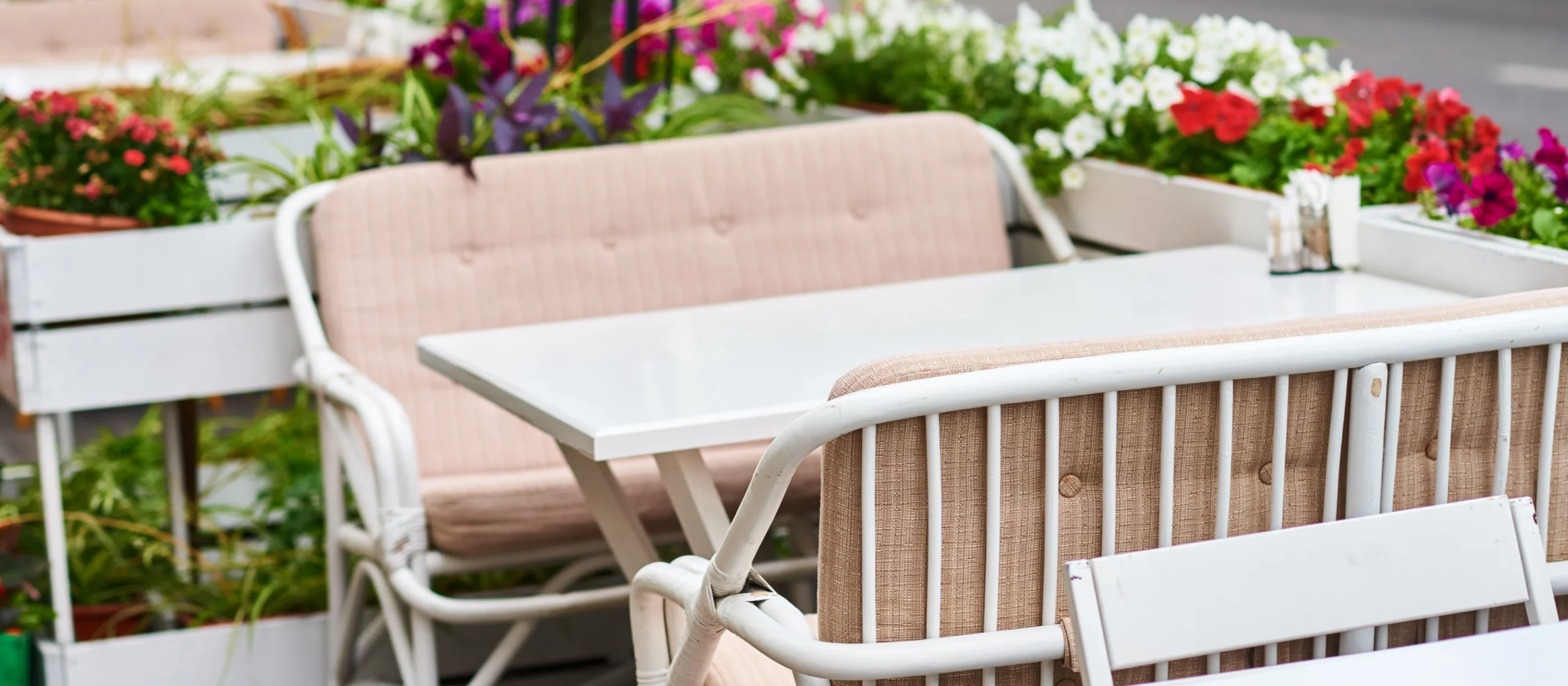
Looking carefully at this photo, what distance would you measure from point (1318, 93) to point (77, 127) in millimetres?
2018

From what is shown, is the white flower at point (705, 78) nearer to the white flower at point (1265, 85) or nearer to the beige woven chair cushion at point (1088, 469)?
the white flower at point (1265, 85)

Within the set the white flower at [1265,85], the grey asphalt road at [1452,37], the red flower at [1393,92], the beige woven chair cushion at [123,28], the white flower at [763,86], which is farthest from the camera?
the grey asphalt road at [1452,37]

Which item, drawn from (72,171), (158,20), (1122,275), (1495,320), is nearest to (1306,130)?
(1122,275)

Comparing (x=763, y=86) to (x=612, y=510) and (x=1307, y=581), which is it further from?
(x=1307, y=581)

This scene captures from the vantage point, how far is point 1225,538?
1.30 m

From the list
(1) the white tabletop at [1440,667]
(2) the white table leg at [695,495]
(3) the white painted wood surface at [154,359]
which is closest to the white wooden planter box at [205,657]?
(3) the white painted wood surface at [154,359]

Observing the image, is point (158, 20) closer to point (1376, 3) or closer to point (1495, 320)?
point (1495, 320)

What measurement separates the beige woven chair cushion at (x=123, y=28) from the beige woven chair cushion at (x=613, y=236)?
4608 mm

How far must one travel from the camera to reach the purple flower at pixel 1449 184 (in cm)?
243

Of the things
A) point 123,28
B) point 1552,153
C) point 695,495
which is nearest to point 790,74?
point 1552,153

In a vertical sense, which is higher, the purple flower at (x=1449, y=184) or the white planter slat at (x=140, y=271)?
the purple flower at (x=1449, y=184)

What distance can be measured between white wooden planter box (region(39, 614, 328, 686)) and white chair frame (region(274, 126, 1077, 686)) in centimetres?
10

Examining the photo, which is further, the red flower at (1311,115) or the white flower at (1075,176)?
the white flower at (1075,176)

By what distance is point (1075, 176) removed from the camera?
3.16 metres
